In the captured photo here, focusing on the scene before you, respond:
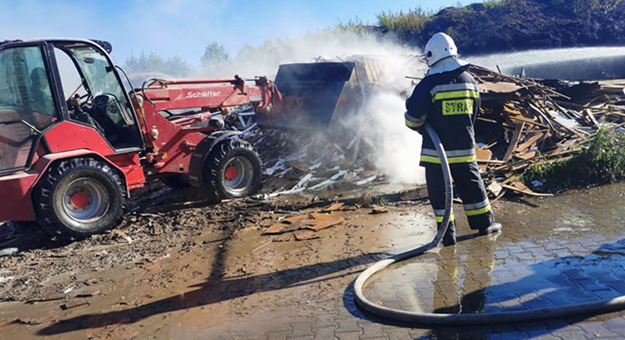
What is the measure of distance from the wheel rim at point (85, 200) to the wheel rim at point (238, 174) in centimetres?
202

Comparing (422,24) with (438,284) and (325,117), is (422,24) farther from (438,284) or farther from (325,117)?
(438,284)

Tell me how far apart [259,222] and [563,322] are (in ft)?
13.0

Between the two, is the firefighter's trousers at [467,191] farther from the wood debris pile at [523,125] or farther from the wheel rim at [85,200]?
the wheel rim at [85,200]

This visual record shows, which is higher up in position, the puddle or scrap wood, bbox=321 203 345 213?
scrap wood, bbox=321 203 345 213

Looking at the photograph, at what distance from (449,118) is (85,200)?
478 cm

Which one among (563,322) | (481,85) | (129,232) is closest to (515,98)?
(481,85)

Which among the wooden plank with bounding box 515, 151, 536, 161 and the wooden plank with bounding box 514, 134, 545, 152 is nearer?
the wooden plank with bounding box 515, 151, 536, 161

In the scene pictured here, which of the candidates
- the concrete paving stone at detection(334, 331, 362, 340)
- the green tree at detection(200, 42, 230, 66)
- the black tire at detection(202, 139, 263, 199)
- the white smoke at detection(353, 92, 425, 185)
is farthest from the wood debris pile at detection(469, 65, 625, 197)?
the green tree at detection(200, 42, 230, 66)

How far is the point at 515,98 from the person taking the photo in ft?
27.3

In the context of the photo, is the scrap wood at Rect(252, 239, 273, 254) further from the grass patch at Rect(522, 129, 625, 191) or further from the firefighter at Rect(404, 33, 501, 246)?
the grass patch at Rect(522, 129, 625, 191)

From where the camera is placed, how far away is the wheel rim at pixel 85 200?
611cm

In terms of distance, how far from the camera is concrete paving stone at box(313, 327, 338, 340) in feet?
11.2

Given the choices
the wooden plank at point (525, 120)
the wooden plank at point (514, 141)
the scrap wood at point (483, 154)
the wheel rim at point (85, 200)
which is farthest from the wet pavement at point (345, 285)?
the wooden plank at point (525, 120)

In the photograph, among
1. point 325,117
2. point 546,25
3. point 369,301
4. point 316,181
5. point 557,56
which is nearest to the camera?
point 369,301
